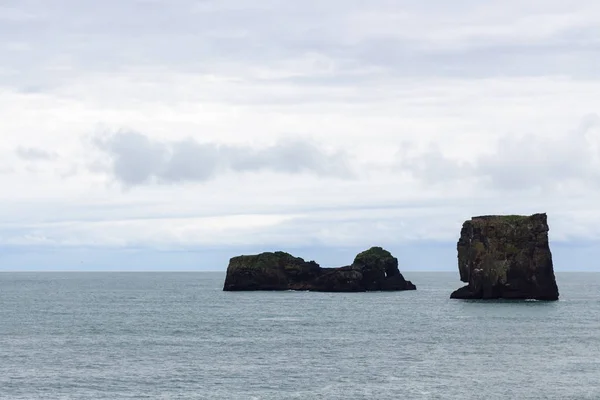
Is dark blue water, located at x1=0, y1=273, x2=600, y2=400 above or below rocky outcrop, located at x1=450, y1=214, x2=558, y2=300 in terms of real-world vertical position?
below

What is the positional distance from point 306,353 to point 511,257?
231 ft

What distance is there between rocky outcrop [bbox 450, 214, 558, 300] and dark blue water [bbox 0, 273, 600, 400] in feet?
13.7

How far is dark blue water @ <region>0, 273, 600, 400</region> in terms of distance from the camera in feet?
234

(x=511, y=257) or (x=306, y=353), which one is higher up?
(x=511, y=257)

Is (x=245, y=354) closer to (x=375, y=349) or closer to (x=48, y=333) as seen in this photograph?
(x=375, y=349)

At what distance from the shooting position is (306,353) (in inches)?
3644

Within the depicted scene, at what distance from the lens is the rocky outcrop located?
153625 millimetres

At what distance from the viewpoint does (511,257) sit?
15375 centimetres

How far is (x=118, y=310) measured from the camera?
520ft

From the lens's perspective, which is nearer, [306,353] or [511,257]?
[306,353]

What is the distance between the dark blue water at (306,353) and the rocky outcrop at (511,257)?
13.7ft

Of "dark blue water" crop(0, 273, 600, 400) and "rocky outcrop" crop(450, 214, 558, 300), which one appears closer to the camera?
"dark blue water" crop(0, 273, 600, 400)

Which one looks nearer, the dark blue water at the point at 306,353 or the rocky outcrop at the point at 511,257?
the dark blue water at the point at 306,353

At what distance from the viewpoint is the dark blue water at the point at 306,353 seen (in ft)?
234
